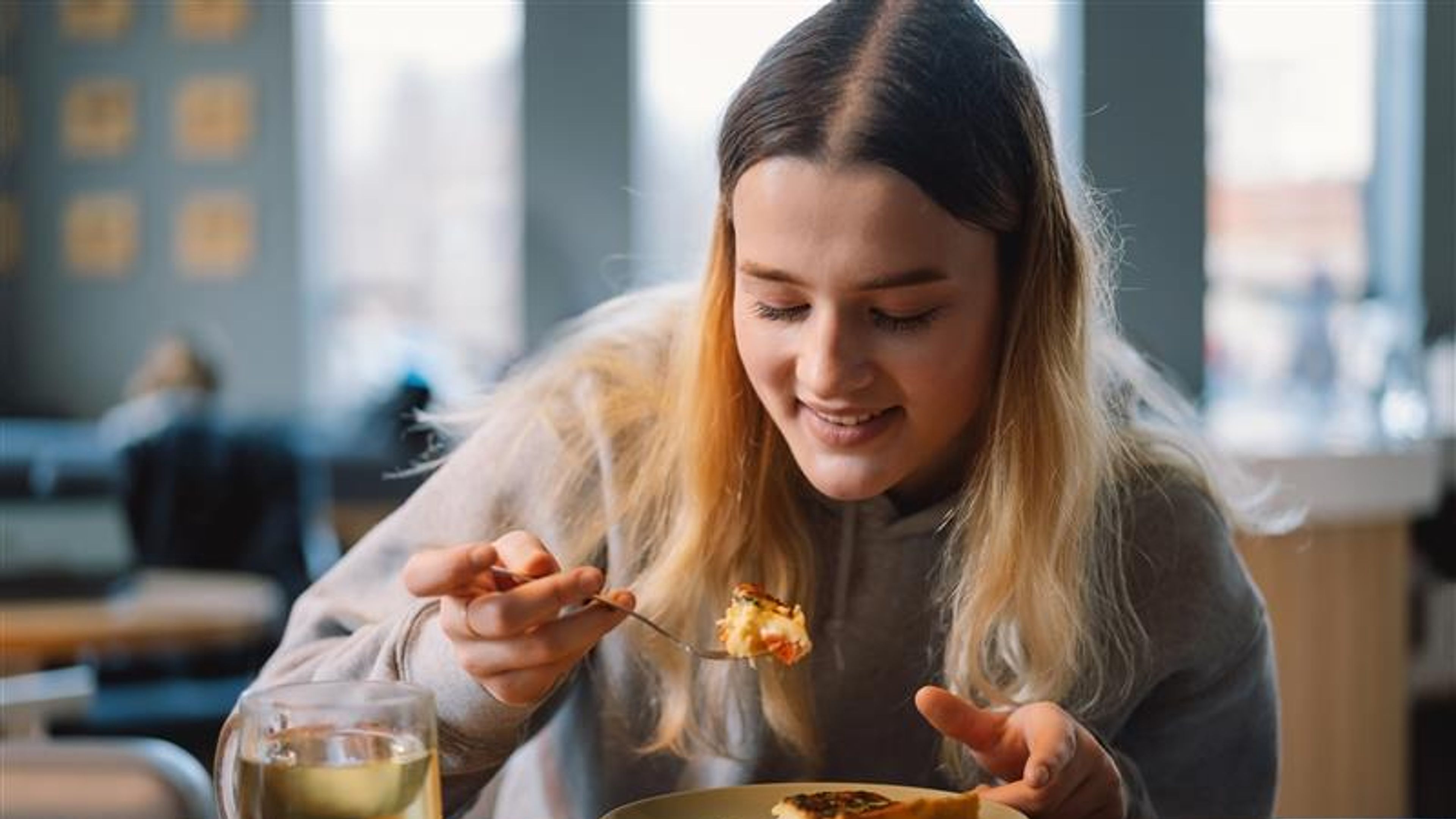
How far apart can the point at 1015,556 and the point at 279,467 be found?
2665mm

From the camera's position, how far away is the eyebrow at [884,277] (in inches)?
50.4

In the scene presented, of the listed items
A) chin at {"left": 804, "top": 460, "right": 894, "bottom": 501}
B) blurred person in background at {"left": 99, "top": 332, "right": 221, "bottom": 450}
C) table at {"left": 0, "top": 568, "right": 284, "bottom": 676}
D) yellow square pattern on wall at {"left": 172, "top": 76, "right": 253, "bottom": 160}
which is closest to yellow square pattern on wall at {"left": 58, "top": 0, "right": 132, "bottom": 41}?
yellow square pattern on wall at {"left": 172, "top": 76, "right": 253, "bottom": 160}

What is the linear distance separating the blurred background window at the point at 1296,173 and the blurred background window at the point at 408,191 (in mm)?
2538

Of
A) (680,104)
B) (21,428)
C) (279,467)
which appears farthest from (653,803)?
(21,428)

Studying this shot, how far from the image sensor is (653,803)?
116 cm

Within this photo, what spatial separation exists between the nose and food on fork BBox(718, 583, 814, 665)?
0.14 metres

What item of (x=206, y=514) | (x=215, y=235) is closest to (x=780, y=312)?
(x=206, y=514)

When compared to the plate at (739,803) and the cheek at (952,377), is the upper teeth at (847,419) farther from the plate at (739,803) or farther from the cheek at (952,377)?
the plate at (739,803)

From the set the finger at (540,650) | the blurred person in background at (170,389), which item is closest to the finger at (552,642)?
the finger at (540,650)

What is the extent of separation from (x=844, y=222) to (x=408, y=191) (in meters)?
6.63

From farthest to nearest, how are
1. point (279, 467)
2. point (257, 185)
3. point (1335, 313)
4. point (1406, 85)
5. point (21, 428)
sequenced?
point (257, 185) < point (21, 428) < point (1406, 85) < point (1335, 313) < point (279, 467)

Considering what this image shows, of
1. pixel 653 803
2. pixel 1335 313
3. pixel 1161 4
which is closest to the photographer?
pixel 653 803

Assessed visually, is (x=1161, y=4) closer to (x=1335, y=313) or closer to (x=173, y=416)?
(x=1335, y=313)

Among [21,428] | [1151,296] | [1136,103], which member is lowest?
[21,428]
